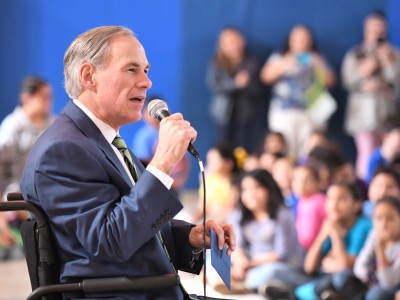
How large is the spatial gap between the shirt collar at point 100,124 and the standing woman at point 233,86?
651 cm

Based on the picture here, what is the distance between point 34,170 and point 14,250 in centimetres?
458

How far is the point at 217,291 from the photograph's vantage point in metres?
4.89

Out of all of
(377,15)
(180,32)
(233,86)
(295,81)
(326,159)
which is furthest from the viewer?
(180,32)

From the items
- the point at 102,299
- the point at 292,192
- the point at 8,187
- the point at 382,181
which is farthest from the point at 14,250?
the point at 102,299

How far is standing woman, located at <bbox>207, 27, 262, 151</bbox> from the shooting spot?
355 inches

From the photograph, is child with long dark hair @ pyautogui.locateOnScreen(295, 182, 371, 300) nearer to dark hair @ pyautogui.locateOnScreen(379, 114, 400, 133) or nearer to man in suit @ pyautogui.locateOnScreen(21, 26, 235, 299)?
man in suit @ pyautogui.locateOnScreen(21, 26, 235, 299)

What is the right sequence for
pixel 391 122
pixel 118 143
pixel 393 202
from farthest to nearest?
pixel 391 122 < pixel 393 202 < pixel 118 143

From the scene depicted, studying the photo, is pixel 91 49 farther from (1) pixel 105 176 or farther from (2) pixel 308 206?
(2) pixel 308 206

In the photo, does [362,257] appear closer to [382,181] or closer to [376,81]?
[382,181]

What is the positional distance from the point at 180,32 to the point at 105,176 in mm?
7204

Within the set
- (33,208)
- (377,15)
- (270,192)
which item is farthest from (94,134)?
(377,15)

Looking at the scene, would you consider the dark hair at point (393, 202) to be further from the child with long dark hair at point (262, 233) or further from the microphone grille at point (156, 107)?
the microphone grille at point (156, 107)

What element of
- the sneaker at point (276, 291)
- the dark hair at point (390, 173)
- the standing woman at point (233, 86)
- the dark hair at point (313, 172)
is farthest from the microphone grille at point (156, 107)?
the standing woman at point (233, 86)

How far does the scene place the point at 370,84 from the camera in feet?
28.9
